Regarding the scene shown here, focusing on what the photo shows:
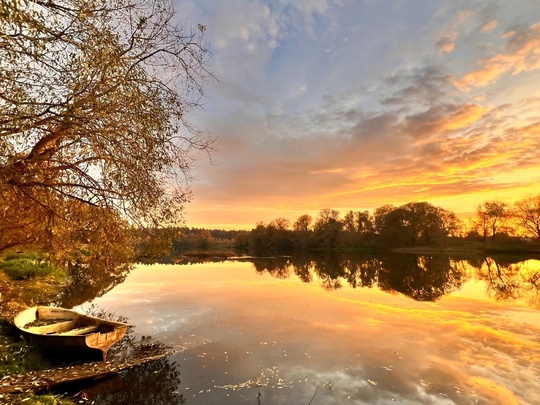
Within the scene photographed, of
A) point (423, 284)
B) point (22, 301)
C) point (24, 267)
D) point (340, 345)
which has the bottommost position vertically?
point (340, 345)

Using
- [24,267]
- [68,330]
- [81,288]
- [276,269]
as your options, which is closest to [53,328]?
[68,330]

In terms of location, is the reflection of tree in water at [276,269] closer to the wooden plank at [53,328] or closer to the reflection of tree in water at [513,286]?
the reflection of tree in water at [513,286]

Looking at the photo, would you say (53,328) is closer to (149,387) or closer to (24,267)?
(149,387)

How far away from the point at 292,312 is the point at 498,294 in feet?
57.6

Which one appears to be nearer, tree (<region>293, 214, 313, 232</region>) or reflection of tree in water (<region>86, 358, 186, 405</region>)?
reflection of tree in water (<region>86, 358, 186, 405</region>)

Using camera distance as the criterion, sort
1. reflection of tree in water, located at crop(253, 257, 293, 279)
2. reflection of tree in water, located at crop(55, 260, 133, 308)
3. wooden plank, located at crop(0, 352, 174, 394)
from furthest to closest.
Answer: reflection of tree in water, located at crop(253, 257, 293, 279) → reflection of tree in water, located at crop(55, 260, 133, 308) → wooden plank, located at crop(0, 352, 174, 394)

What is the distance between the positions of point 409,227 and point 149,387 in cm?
8963

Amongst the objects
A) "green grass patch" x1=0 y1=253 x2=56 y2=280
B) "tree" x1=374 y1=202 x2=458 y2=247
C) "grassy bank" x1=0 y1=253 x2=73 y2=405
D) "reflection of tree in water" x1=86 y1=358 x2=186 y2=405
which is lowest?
"reflection of tree in water" x1=86 y1=358 x2=186 y2=405

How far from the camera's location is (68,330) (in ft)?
44.2

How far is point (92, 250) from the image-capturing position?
928 centimetres

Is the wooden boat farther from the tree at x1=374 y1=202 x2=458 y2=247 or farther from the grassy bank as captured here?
the tree at x1=374 y1=202 x2=458 y2=247

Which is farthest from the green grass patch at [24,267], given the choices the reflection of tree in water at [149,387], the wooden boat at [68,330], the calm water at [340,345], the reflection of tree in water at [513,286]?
the reflection of tree in water at [513,286]

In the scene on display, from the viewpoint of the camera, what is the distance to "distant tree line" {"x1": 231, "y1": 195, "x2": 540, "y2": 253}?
273ft

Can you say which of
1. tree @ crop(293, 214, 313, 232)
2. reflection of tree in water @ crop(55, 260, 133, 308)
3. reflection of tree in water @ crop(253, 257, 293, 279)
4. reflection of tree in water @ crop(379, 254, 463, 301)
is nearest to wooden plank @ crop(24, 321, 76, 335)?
reflection of tree in water @ crop(55, 260, 133, 308)
